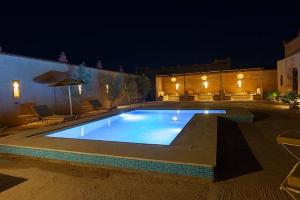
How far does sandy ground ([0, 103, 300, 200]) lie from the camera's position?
10.1ft

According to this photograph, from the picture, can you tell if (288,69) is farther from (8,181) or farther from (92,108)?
(8,181)

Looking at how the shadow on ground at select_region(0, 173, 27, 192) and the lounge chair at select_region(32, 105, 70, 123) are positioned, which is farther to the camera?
the lounge chair at select_region(32, 105, 70, 123)

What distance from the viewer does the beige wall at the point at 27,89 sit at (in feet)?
29.3

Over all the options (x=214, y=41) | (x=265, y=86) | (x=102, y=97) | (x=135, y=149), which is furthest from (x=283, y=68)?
(x=214, y=41)

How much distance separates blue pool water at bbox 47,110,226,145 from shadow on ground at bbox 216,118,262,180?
1.58 m

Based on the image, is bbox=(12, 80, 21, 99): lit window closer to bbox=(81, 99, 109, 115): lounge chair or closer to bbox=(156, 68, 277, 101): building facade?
bbox=(81, 99, 109, 115): lounge chair

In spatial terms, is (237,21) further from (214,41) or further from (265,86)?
(265,86)

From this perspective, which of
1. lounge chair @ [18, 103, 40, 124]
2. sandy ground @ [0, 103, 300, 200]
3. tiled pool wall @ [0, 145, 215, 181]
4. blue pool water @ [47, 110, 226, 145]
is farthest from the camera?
lounge chair @ [18, 103, 40, 124]

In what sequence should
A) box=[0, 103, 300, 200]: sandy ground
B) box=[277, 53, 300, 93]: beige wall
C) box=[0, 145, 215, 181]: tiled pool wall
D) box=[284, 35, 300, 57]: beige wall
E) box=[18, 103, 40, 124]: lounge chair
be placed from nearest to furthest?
1. box=[0, 103, 300, 200]: sandy ground
2. box=[0, 145, 215, 181]: tiled pool wall
3. box=[18, 103, 40, 124]: lounge chair
4. box=[277, 53, 300, 93]: beige wall
5. box=[284, 35, 300, 57]: beige wall

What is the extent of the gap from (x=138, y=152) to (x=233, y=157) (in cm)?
195

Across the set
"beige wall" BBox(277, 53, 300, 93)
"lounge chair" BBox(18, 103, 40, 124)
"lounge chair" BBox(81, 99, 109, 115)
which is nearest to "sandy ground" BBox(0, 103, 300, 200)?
"lounge chair" BBox(18, 103, 40, 124)

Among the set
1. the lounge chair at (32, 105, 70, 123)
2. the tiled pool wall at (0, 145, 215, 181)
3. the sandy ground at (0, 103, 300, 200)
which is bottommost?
the sandy ground at (0, 103, 300, 200)

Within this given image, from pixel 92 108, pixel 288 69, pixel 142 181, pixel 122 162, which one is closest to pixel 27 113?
pixel 92 108

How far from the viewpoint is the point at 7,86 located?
9000 mm
